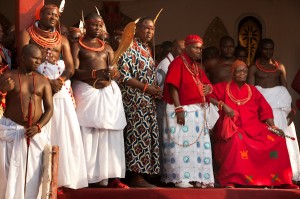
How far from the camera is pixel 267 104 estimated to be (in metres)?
12.0

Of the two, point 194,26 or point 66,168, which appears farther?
point 194,26

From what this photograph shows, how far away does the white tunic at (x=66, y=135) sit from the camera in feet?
32.4

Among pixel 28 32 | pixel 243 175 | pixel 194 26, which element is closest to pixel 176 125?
pixel 243 175

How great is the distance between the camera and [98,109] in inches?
409

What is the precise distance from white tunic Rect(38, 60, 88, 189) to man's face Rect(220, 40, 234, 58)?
340cm

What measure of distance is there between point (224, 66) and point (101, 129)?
2843 mm

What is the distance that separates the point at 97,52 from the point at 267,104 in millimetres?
2651

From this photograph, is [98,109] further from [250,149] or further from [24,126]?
[250,149]

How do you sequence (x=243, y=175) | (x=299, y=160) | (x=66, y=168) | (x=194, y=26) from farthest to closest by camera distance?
(x=194, y=26) → (x=299, y=160) → (x=243, y=175) → (x=66, y=168)

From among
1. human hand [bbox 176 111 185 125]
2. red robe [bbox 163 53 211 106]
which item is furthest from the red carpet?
red robe [bbox 163 53 211 106]

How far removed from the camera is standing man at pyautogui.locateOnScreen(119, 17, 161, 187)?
10695mm

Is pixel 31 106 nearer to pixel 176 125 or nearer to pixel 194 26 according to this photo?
pixel 176 125

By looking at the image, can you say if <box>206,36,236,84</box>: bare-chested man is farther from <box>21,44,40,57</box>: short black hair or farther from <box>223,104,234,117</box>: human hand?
<box>21,44,40,57</box>: short black hair

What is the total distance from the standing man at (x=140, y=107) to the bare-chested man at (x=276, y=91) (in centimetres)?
240
